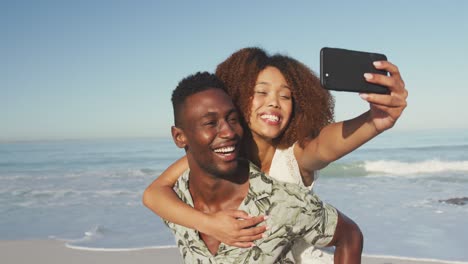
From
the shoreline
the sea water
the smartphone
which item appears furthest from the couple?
the sea water

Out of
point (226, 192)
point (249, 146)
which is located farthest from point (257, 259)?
point (249, 146)

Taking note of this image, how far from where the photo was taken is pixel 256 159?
3.22 metres

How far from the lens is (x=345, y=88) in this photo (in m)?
2.06

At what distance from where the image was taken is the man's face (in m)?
2.53

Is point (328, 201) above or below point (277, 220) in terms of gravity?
below

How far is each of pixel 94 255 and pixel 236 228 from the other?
4.40 metres

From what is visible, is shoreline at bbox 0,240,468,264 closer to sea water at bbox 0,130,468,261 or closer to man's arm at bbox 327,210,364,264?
sea water at bbox 0,130,468,261

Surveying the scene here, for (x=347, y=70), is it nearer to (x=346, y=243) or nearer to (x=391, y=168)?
(x=346, y=243)

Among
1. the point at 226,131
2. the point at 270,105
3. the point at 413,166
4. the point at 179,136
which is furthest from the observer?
the point at 413,166

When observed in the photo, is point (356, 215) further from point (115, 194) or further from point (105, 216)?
point (115, 194)

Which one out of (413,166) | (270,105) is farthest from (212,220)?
(413,166)

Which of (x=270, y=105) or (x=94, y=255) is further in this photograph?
(x=94, y=255)

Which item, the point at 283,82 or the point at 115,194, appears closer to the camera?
the point at 283,82

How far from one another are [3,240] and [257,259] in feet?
20.3
